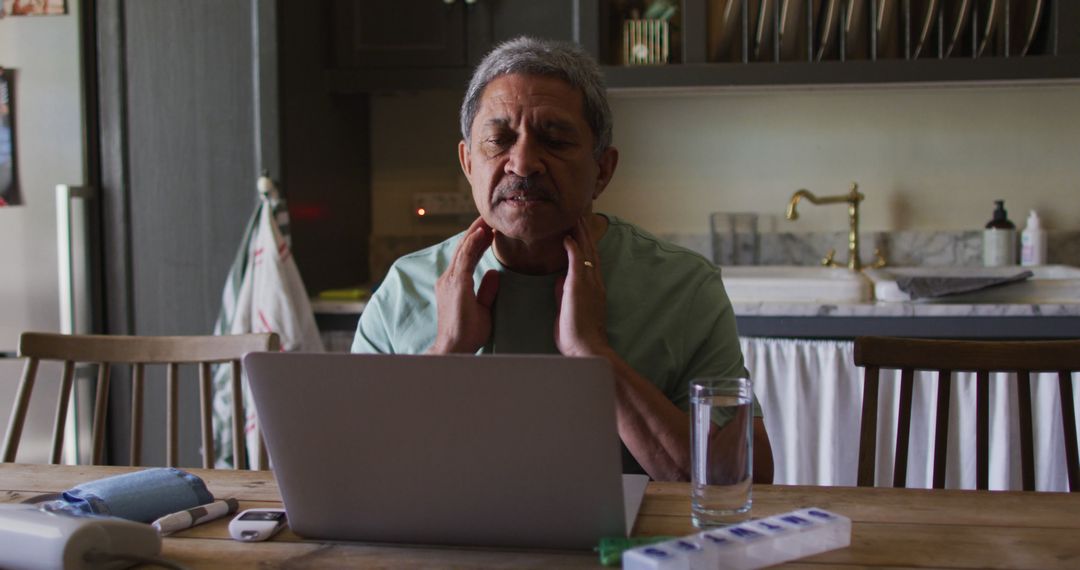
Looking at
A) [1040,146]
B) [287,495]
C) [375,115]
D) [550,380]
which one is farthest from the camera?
[375,115]

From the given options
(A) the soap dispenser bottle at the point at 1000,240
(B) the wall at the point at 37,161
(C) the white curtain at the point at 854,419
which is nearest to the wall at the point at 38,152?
(B) the wall at the point at 37,161

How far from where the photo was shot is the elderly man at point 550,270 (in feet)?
4.43

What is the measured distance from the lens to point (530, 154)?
134 cm

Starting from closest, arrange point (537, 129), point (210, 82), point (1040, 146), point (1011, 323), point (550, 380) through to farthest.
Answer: point (550, 380) < point (537, 129) < point (1011, 323) < point (210, 82) < point (1040, 146)

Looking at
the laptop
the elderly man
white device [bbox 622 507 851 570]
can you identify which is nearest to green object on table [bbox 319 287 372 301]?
the elderly man

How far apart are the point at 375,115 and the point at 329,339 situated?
0.81m

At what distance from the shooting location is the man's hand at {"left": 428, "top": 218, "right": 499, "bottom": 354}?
1.37 meters

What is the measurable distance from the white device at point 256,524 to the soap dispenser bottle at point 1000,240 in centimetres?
228

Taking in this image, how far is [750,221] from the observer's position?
2939 mm

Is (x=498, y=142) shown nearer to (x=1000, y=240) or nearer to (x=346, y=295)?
(x=346, y=295)

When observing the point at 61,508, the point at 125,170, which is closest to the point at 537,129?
the point at 61,508

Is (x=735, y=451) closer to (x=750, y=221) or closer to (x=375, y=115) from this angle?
(x=750, y=221)

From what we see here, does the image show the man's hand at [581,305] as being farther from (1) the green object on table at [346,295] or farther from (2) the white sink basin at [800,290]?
(1) the green object on table at [346,295]

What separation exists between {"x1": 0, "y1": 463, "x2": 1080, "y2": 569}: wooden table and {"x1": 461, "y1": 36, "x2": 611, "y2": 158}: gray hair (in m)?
0.51
